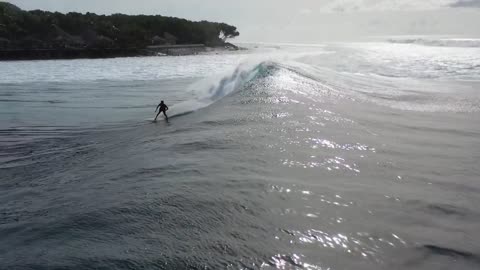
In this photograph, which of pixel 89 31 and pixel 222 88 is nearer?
pixel 222 88

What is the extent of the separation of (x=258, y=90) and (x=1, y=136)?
1176cm

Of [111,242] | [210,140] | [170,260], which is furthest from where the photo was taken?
[210,140]


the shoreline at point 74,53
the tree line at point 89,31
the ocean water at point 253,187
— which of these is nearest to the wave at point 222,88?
the ocean water at point 253,187

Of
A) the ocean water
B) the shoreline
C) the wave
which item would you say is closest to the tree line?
the shoreline

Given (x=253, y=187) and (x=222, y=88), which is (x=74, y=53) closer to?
(x=222, y=88)

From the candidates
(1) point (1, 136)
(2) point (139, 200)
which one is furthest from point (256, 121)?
(1) point (1, 136)

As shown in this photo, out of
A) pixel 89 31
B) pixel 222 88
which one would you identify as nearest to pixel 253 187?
pixel 222 88

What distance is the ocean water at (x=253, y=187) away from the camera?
6254mm

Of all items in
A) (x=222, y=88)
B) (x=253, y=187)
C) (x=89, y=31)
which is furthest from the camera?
(x=89, y=31)

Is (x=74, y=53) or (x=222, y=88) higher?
(x=222, y=88)

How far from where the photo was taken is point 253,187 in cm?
880

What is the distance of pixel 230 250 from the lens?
628cm

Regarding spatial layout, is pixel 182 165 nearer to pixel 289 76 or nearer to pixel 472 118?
pixel 472 118

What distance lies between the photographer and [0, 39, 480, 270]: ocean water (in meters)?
6.25
